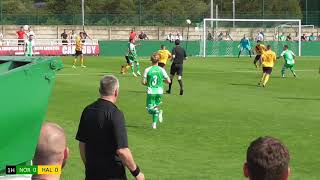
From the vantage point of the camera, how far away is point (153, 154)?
515 inches

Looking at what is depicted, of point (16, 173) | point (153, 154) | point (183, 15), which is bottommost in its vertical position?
point (153, 154)

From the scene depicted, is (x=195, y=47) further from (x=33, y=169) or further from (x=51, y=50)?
(x=33, y=169)

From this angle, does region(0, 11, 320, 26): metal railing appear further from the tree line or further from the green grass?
the green grass

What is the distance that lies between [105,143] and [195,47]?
53.7m

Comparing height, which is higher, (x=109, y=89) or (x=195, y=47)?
(x=195, y=47)

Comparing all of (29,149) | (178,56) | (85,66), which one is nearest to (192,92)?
(178,56)

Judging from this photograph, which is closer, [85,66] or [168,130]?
[168,130]

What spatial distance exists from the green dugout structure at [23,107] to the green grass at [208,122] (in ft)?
19.6

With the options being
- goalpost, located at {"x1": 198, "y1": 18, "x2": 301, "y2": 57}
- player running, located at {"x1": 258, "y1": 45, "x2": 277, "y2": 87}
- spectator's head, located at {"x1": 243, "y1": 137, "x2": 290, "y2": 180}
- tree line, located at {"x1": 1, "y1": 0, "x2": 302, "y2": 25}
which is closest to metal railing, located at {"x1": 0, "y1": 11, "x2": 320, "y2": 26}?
tree line, located at {"x1": 1, "y1": 0, "x2": 302, "y2": 25}

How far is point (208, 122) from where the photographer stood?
17.7 m

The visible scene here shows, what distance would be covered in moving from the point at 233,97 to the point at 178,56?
3.95 meters

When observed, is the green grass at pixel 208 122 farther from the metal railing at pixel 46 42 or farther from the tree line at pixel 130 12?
the tree line at pixel 130 12

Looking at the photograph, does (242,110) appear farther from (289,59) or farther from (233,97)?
(289,59)

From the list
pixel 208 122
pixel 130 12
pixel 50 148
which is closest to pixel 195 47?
pixel 130 12
